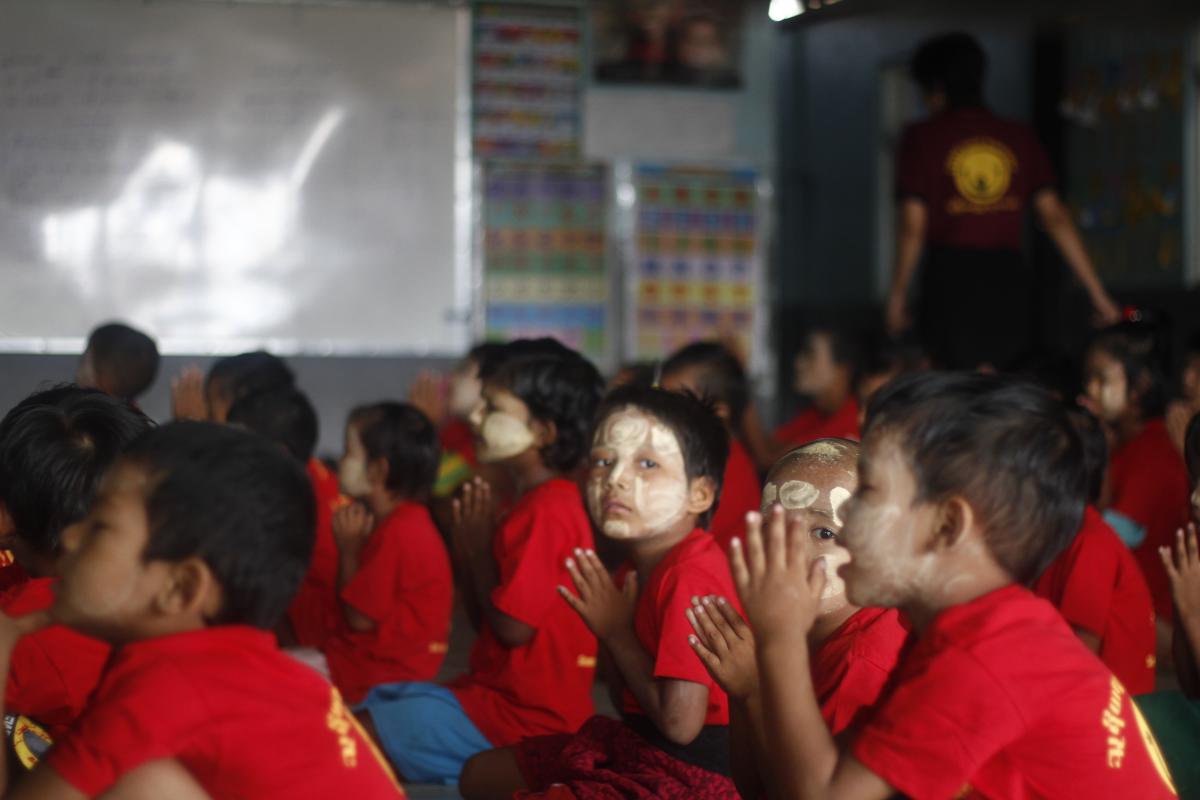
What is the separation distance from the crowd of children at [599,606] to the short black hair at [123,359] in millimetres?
739

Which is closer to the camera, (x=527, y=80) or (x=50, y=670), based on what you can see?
(x=50, y=670)

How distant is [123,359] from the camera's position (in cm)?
439

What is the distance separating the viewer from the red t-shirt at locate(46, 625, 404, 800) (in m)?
1.37

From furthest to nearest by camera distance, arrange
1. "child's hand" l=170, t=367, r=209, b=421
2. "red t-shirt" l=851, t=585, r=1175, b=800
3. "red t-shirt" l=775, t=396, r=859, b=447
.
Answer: "red t-shirt" l=775, t=396, r=859, b=447, "child's hand" l=170, t=367, r=209, b=421, "red t-shirt" l=851, t=585, r=1175, b=800

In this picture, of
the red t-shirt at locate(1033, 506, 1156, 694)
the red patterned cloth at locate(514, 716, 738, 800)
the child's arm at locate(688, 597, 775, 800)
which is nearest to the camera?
the child's arm at locate(688, 597, 775, 800)

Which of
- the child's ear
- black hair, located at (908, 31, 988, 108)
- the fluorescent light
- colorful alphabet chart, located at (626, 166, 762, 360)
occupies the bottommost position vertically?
the child's ear

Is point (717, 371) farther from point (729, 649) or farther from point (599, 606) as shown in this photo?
point (729, 649)

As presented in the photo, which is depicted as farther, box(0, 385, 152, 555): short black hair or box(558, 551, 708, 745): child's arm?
box(558, 551, 708, 745): child's arm

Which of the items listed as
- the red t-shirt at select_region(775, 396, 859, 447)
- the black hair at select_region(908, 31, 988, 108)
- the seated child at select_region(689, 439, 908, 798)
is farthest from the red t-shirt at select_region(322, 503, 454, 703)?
the black hair at select_region(908, 31, 988, 108)

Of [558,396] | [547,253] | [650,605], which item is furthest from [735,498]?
[547,253]

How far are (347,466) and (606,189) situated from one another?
9.76 ft

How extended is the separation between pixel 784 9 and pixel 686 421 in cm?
394

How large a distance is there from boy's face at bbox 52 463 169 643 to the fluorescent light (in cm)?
473

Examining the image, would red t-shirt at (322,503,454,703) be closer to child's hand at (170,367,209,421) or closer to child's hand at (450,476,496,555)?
child's hand at (450,476,496,555)
